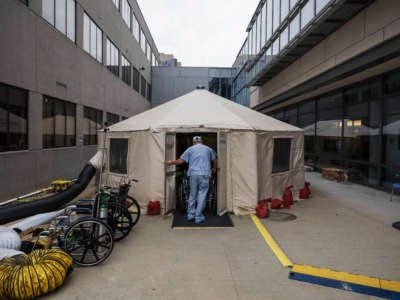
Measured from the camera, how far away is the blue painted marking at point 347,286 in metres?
3.12

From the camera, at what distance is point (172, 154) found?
6676 mm

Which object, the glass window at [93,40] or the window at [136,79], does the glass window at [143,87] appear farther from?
the glass window at [93,40]

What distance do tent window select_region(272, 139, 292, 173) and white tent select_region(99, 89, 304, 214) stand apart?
0.08m

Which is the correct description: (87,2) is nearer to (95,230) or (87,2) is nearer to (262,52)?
(262,52)

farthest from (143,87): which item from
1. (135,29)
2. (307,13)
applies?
(307,13)

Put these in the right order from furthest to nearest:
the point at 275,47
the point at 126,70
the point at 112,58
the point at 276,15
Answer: the point at 126,70 → the point at 112,58 → the point at 275,47 → the point at 276,15

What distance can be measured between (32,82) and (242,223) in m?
8.32

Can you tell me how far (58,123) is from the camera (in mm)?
11336

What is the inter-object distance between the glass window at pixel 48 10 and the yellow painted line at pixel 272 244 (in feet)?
33.4

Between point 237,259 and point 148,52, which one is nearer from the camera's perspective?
point 237,259

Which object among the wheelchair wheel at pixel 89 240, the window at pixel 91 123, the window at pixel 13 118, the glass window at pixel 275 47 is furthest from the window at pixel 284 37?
the wheelchair wheel at pixel 89 240

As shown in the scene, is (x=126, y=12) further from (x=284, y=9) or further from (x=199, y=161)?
(x=199, y=161)

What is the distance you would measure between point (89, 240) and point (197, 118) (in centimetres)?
396

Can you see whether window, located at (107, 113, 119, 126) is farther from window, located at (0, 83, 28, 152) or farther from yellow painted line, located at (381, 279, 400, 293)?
yellow painted line, located at (381, 279, 400, 293)
